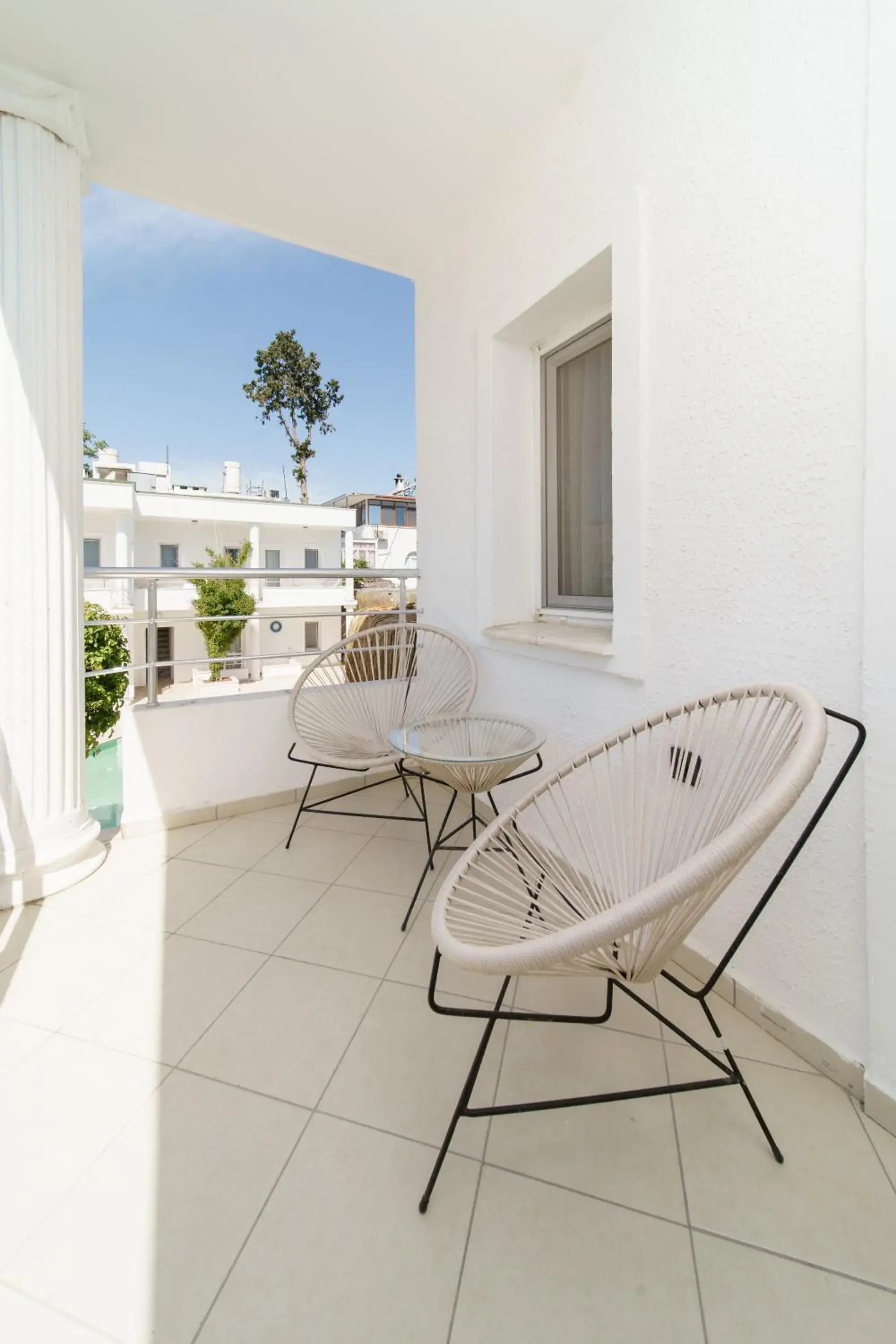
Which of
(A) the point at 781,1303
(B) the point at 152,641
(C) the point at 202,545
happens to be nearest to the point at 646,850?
(A) the point at 781,1303

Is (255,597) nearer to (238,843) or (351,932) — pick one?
(238,843)

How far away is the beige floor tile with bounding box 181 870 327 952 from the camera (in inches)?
64.1

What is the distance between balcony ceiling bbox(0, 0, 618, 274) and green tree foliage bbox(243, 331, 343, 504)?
50.8ft

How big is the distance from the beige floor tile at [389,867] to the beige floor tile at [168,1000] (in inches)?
18.7

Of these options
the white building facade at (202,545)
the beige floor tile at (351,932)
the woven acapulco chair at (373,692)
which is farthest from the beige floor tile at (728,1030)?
the white building facade at (202,545)

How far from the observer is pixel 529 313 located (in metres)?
2.07

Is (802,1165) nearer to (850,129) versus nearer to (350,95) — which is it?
(850,129)

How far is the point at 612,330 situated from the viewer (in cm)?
188

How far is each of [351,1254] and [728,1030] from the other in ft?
2.93

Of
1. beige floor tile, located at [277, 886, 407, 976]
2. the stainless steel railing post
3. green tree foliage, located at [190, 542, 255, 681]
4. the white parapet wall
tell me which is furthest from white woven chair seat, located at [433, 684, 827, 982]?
green tree foliage, located at [190, 542, 255, 681]

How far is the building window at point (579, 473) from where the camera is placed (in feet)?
6.73

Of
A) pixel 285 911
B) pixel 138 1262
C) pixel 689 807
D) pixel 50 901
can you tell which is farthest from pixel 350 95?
pixel 138 1262

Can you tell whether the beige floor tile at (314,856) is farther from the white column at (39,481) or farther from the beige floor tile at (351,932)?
the white column at (39,481)

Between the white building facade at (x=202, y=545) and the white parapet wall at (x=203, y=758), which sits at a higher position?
the white building facade at (x=202, y=545)
